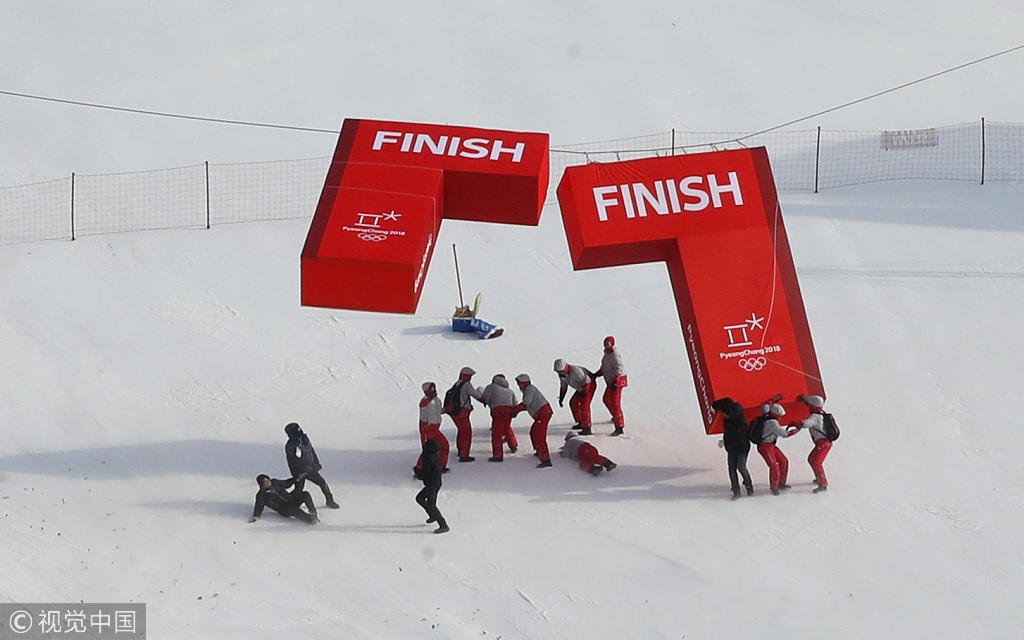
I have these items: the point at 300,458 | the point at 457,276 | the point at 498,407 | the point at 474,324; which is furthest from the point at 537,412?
the point at 457,276

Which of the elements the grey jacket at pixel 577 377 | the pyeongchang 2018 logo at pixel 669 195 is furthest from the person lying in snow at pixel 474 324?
the pyeongchang 2018 logo at pixel 669 195

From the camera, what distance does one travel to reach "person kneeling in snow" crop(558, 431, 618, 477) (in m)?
16.4

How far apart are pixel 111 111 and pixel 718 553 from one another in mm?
16401

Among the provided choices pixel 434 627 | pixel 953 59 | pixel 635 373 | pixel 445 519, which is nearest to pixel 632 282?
pixel 635 373

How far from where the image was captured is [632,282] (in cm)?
2172

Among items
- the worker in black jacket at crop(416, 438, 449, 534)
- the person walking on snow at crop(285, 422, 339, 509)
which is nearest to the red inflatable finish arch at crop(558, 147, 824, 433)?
the worker in black jacket at crop(416, 438, 449, 534)

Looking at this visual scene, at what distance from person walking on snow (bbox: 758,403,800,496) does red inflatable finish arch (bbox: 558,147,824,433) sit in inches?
10.3

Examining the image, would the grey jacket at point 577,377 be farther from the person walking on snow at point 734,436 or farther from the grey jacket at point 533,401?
the person walking on snow at point 734,436

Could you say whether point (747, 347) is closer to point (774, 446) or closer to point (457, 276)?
point (774, 446)

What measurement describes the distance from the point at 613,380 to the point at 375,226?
12.8ft

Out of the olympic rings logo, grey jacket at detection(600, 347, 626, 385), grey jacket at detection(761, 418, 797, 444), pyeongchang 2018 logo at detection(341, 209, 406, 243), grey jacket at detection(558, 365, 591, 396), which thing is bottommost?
grey jacket at detection(761, 418, 797, 444)

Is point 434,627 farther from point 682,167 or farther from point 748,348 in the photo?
point 682,167

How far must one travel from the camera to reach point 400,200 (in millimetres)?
15812

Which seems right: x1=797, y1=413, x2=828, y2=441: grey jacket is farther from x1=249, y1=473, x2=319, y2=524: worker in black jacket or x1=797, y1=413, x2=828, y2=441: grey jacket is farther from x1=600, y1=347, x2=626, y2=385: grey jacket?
x1=249, y1=473, x2=319, y2=524: worker in black jacket
